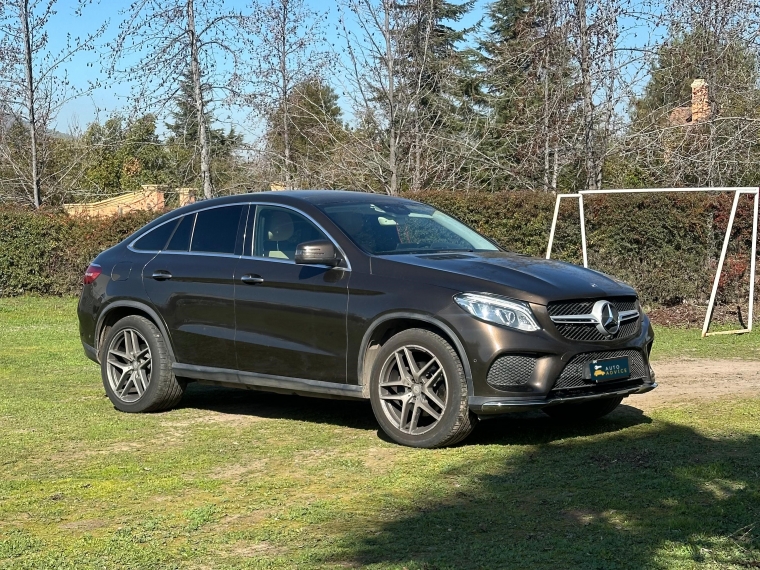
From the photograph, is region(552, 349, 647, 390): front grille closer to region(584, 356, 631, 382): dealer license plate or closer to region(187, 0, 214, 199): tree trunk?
region(584, 356, 631, 382): dealer license plate

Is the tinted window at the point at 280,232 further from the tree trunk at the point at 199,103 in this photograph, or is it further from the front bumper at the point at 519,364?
the tree trunk at the point at 199,103

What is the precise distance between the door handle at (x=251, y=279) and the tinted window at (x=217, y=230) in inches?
14.5

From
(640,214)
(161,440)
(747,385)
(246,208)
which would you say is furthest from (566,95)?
A: (161,440)

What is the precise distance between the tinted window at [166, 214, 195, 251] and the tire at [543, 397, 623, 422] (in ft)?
10.5

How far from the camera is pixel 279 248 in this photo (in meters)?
8.14

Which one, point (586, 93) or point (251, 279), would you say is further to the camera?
point (586, 93)

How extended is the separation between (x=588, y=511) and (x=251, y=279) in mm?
3508

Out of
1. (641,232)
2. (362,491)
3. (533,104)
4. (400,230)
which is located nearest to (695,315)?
(641,232)

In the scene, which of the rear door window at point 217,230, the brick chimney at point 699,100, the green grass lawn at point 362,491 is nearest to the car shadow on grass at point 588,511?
the green grass lawn at point 362,491

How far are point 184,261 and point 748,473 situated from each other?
4.61m

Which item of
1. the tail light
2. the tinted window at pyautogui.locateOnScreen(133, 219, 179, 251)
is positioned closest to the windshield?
the tinted window at pyautogui.locateOnScreen(133, 219, 179, 251)

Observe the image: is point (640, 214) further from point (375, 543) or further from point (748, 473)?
point (375, 543)

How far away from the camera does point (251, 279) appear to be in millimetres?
8023

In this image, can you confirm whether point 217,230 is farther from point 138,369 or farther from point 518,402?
point 518,402
